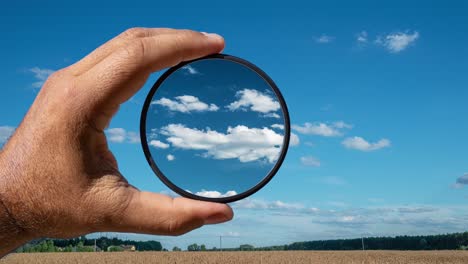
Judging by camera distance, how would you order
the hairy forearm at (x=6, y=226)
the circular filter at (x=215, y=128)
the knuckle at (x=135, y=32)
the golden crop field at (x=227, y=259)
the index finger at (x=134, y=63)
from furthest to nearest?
the golden crop field at (x=227, y=259)
the circular filter at (x=215, y=128)
the knuckle at (x=135, y=32)
the hairy forearm at (x=6, y=226)
the index finger at (x=134, y=63)

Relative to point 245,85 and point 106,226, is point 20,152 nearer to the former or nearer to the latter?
point 106,226

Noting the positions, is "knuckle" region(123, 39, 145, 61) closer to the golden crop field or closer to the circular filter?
the circular filter

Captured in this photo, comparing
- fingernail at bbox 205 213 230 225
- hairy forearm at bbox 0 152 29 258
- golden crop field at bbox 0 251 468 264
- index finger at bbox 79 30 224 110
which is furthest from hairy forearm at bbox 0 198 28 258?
golden crop field at bbox 0 251 468 264

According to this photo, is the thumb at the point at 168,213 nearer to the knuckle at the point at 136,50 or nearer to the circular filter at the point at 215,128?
the knuckle at the point at 136,50

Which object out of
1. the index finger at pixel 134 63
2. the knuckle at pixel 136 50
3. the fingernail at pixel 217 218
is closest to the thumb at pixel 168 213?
the fingernail at pixel 217 218

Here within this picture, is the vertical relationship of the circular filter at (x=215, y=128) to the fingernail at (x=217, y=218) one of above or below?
above

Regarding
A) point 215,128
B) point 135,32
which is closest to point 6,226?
point 135,32
